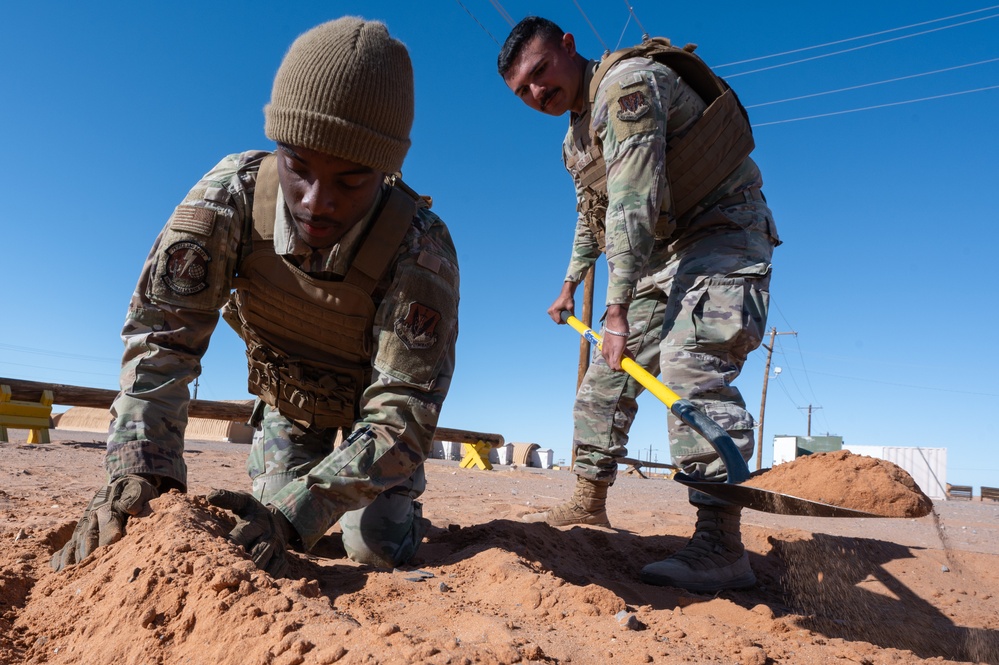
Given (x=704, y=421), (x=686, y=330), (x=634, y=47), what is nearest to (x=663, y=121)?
(x=634, y=47)

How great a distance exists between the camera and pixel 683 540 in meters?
3.75

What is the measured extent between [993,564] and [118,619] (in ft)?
14.2

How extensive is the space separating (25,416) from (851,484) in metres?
8.21

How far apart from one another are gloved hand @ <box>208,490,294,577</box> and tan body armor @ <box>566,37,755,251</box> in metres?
1.98

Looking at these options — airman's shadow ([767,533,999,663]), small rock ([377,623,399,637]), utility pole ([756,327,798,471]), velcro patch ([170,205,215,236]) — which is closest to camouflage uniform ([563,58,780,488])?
airman's shadow ([767,533,999,663])

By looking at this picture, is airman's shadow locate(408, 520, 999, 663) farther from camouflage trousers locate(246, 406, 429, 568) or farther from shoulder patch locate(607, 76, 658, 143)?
shoulder patch locate(607, 76, 658, 143)

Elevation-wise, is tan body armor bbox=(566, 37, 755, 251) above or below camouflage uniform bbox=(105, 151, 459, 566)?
above

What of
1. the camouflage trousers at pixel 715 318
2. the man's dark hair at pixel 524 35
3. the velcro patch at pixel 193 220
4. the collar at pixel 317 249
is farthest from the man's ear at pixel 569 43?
the velcro patch at pixel 193 220

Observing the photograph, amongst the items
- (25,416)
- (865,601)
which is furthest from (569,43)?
(25,416)

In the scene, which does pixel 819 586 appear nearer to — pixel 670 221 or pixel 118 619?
pixel 670 221

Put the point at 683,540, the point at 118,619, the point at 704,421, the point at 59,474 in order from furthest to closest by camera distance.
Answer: the point at 59,474, the point at 683,540, the point at 704,421, the point at 118,619

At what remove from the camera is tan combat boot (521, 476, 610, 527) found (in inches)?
145

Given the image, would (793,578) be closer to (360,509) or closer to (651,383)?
(651,383)

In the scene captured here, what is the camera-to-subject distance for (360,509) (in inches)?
101
